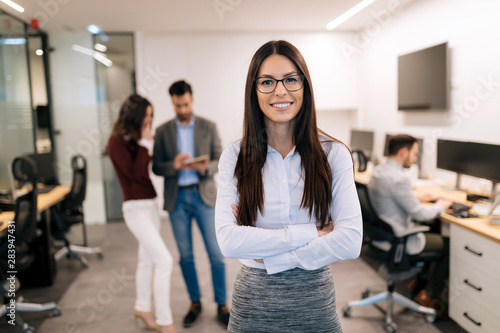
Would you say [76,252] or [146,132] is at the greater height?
[146,132]

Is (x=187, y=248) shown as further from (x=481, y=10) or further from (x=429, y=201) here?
(x=481, y=10)

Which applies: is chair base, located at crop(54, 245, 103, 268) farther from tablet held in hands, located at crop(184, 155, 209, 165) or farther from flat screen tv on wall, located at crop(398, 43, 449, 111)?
flat screen tv on wall, located at crop(398, 43, 449, 111)

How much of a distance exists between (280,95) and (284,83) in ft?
0.15

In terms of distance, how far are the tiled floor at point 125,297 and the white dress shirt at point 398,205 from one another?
567 millimetres

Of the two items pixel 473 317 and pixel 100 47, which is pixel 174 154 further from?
pixel 100 47

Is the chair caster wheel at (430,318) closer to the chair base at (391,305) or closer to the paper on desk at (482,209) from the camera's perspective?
the chair base at (391,305)

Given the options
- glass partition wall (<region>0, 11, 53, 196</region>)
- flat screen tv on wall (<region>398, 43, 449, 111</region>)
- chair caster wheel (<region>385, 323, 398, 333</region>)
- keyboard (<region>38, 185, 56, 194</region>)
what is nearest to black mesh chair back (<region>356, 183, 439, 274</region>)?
chair caster wheel (<region>385, 323, 398, 333</region>)

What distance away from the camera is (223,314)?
9.44 ft

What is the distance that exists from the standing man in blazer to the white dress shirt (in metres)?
1.17

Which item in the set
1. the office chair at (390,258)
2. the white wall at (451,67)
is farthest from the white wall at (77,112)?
the office chair at (390,258)

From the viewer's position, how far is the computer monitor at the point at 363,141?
17.3ft

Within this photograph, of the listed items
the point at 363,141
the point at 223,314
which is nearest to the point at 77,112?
the point at 363,141

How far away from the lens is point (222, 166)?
4.60ft

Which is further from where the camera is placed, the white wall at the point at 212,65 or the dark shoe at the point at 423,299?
the white wall at the point at 212,65
